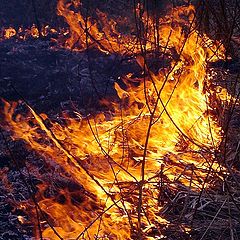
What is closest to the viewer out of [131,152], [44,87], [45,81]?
[131,152]

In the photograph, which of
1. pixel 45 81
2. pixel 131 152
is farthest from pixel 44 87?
pixel 131 152

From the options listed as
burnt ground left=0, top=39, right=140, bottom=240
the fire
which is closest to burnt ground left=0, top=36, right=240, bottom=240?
burnt ground left=0, top=39, right=140, bottom=240

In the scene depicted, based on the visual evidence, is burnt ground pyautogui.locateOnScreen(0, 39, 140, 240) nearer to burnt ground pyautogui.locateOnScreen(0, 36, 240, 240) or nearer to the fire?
burnt ground pyautogui.locateOnScreen(0, 36, 240, 240)

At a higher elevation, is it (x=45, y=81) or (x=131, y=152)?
(x=45, y=81)

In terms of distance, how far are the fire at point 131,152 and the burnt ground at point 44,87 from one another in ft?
0.65

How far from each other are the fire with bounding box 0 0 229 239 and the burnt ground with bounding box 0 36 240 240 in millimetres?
199

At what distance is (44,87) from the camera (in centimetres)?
568

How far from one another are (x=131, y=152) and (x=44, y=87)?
2.74 meters

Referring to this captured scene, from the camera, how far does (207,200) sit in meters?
2.64

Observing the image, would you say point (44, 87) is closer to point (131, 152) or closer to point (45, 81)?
point (45, 81)

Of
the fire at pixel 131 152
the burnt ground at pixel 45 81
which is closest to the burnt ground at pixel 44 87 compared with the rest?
the burnt ground at pixel 45 81

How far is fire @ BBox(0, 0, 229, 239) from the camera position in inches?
96.8

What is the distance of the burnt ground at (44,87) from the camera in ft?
9.12

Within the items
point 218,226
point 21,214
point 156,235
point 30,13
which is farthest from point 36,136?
point 30,13
